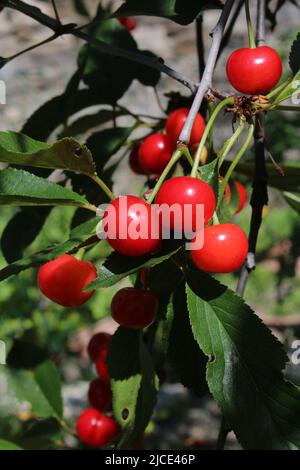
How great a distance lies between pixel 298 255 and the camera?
124 inches

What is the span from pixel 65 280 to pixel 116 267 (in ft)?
0.30

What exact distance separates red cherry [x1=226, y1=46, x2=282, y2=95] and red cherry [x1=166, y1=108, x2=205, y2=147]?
0.30ft

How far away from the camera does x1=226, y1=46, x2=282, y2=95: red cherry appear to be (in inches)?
30.4

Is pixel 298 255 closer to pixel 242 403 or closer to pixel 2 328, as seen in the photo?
pixel 2 328

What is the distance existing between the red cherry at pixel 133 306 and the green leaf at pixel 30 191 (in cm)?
14

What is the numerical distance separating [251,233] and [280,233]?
2332mm

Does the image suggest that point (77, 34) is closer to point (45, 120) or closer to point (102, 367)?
point (45, 120)

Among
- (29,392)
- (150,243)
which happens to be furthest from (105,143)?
(29,392)

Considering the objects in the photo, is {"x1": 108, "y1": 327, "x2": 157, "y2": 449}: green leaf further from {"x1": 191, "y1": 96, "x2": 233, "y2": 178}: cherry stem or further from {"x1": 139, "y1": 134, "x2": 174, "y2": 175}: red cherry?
{"x1": 191, "y1": 96, "x2": 233, "y2": 178}: cherry stem

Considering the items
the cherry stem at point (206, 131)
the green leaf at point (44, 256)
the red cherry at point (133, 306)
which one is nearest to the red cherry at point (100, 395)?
the red cherry at point (133, 306)

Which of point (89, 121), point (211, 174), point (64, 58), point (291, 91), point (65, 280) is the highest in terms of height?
point (64, 58)

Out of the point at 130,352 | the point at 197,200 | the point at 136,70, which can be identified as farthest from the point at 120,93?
the point at 197,200

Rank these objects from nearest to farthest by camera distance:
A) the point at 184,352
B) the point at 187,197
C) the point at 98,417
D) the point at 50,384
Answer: the point at 187,197
the point at 184,352
the point at 98,417
the point at 50,384

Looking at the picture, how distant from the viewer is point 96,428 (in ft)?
3.75
